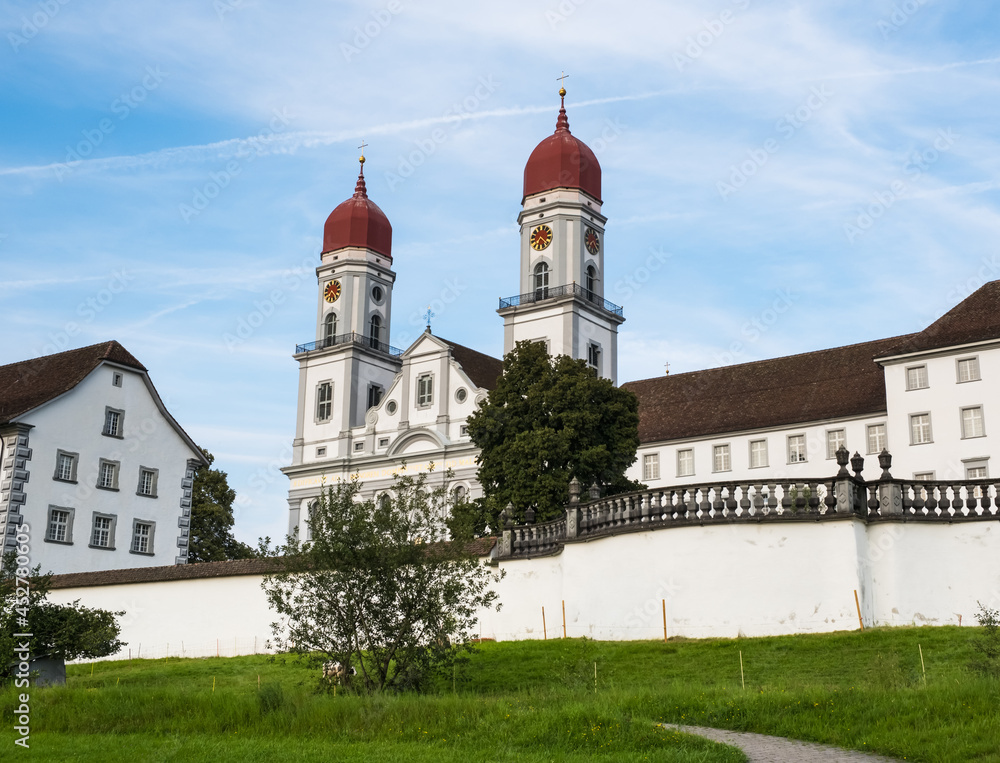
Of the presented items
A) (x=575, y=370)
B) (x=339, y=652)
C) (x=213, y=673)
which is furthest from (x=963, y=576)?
(x=575, y=370)

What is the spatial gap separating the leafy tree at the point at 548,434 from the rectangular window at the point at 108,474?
1469cm

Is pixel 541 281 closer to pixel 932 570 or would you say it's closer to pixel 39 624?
pixel 932 570

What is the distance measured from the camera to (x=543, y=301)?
226 ft

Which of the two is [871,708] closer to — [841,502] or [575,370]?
[841,502]

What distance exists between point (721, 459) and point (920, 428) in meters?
10.5

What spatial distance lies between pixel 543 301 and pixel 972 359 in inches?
1028

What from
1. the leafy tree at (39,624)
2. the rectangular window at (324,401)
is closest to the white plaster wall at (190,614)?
the leafy tree at (39,624)

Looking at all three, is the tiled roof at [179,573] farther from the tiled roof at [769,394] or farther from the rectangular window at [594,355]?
the rectangular window at [594,355]

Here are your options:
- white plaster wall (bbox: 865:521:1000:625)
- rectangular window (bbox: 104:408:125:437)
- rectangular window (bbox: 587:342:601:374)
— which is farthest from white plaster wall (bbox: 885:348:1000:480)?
rectangular window (bbox: 104:408:125:437)

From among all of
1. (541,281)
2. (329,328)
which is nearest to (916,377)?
(541,281)

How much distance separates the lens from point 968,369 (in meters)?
48.5

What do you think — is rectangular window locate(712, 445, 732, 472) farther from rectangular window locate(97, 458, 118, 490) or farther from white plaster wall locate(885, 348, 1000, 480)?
rectangular window locate(97, 458, 118, 490)

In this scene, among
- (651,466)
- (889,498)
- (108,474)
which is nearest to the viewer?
(889,498)

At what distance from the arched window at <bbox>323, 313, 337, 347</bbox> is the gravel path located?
214 feet
